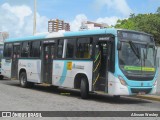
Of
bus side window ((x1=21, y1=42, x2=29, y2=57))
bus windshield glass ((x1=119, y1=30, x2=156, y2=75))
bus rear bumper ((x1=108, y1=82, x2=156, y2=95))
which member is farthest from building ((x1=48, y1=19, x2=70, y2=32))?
bus rear bumper ((x1=108, y1=82, x2=156, y2=95))

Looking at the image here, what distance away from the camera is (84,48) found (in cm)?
1742

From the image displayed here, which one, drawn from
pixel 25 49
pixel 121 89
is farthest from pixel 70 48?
pixel 25 49

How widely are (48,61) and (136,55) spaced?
5847 mm

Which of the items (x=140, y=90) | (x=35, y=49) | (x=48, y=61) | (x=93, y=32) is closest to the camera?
(x=140, y=90)

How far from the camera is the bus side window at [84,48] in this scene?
1711 centimetres

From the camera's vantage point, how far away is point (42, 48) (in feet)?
69.5

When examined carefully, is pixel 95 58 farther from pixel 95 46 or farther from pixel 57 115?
pixel 57 115

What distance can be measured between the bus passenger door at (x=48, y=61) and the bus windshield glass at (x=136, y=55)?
5132mm

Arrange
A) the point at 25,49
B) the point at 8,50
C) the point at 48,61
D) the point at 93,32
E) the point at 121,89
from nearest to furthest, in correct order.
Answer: the point at 121,89 → the point at 93,32 → the point at 48,61 → the point at 25,49 → the point at 8,50

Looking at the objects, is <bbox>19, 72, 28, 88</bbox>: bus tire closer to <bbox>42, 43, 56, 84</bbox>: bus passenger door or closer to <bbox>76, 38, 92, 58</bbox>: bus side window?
<bbox>42, 43, 56, 84</bbox>: bus passenger door

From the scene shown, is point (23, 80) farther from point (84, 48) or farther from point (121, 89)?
point (121, 89)

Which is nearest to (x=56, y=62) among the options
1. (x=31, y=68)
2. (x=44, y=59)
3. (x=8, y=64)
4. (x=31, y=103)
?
(x=44, y=59)

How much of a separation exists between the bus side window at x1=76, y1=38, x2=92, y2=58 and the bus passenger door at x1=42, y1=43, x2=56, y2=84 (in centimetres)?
249

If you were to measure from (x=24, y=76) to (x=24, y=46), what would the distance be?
5.79 ft
